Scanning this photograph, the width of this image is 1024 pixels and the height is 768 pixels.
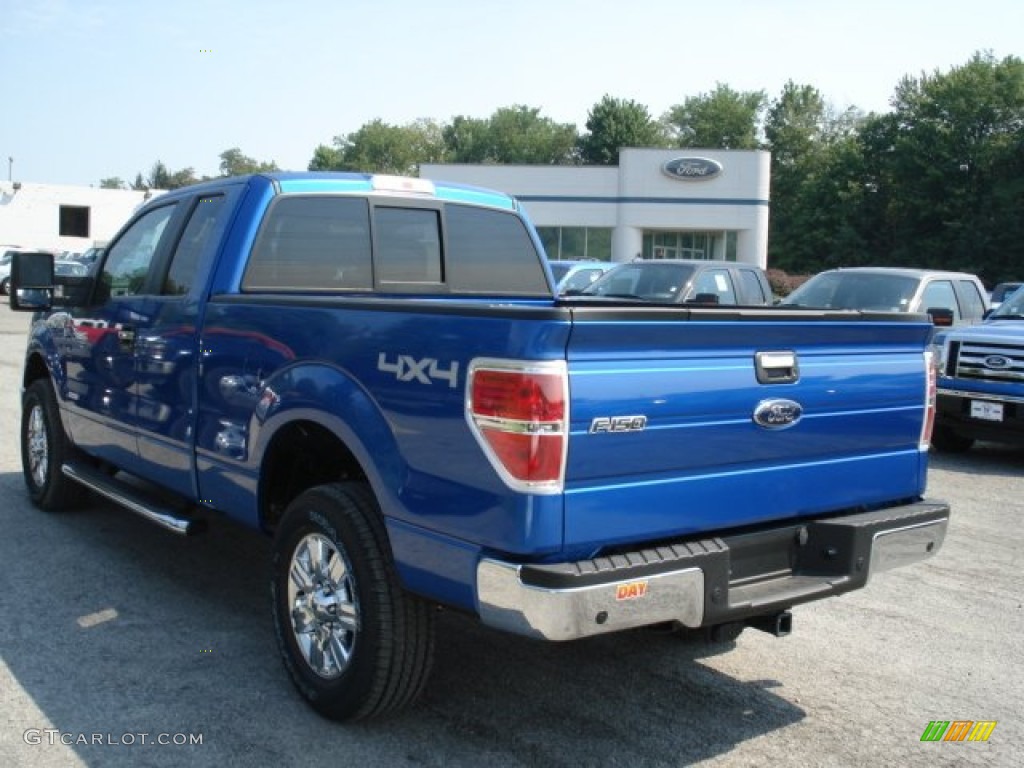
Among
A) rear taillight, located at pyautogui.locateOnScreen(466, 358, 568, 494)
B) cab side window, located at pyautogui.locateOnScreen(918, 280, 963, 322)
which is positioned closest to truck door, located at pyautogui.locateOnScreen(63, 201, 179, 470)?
rear taillight, located at pyautogui.locateOnScreen(466, 358, 568, 494)

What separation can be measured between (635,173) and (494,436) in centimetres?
4892

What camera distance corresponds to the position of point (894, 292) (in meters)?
11.7

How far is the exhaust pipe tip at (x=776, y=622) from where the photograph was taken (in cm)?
397

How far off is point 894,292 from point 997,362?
1822mm

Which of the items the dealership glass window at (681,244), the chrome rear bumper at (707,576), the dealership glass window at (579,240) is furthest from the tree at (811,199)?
the chrome rear bumper at (707,576)

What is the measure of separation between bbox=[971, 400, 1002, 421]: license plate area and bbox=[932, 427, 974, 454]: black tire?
37.4 inches

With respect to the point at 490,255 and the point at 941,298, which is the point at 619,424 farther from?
the point at 941,298

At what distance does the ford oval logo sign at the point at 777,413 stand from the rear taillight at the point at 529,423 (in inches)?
33.8

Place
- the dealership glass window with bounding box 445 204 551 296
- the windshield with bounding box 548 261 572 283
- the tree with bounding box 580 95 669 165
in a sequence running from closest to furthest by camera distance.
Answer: the dealership glass window with bounding box 445 204 551 296, the windshield with bounding box 548 261 572 283, the tree with bounding box 580 95 669 165

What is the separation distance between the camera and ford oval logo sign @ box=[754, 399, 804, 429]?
3.62 meters

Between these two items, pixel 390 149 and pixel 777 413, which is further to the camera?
pixel 390 149

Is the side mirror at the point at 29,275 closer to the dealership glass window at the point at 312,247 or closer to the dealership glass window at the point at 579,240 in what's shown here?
the dealership glass window at the point at 312,247

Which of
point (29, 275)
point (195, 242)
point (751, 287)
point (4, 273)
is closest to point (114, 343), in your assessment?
point (195, 242)

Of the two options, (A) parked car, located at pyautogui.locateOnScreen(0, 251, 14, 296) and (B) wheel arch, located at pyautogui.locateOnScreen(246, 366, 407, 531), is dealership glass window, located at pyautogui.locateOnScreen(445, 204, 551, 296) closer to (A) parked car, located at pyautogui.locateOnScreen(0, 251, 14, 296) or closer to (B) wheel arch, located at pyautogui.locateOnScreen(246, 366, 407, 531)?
(B) wheel arch, located at pyautogui.locateOnScreen(246, 366, 407, 531)
